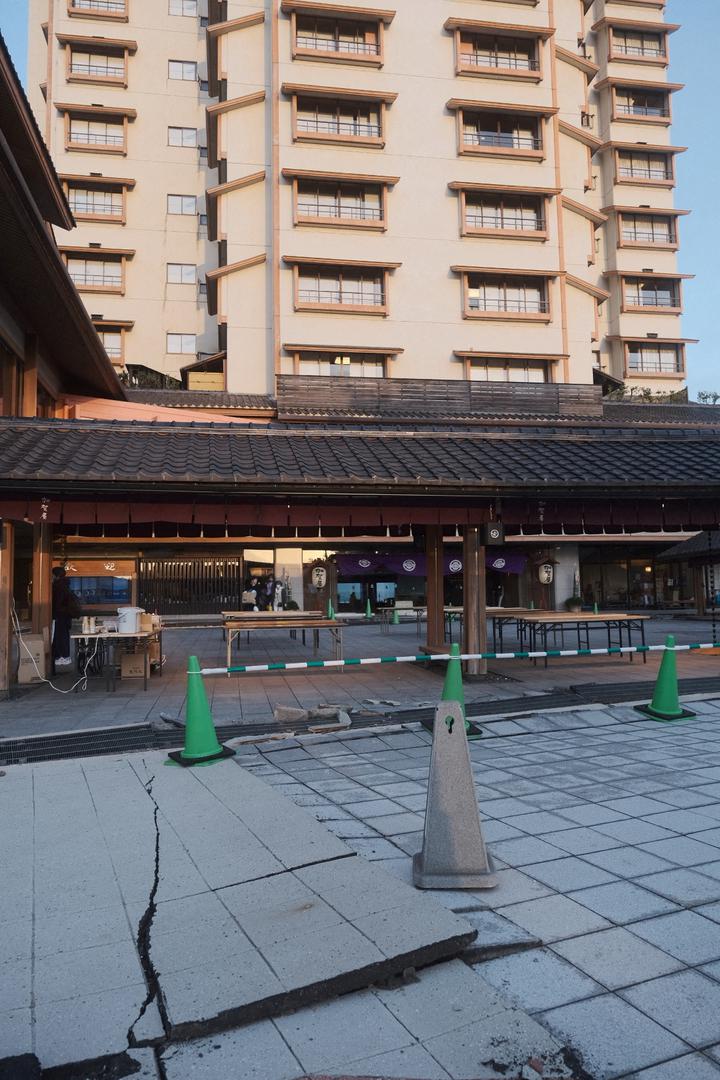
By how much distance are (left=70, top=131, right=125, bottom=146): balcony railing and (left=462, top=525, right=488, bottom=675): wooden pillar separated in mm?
38675

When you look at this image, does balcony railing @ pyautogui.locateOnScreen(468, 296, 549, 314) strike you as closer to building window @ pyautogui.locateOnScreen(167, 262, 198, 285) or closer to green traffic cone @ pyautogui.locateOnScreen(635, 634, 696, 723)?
building window @ pyautogui.locateOnScreen(167, 262, 198, 285)

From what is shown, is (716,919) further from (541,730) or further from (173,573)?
(173,573)

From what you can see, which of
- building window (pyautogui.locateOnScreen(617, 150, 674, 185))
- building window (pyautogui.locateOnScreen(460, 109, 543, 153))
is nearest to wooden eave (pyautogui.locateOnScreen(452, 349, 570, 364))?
building window (pyautogui.locateOnScreen(460, 109, 543, 153))

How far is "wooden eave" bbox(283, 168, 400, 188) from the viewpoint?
105 feet

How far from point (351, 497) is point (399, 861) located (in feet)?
23.9

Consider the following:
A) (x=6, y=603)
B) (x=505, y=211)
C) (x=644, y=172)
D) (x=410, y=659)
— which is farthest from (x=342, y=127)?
(x=410, y=659)

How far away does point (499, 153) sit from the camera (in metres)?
34.3

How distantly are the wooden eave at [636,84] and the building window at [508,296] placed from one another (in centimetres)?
2132

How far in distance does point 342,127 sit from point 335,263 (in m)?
6.94

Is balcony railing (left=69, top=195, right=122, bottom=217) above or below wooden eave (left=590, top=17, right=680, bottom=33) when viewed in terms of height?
below

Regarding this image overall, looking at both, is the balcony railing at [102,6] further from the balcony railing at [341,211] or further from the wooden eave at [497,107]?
the wooden eave at [497,107]

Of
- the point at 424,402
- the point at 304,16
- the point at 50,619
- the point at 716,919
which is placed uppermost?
the point at 304,16

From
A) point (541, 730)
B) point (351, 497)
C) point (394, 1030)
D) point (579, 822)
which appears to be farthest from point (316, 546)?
point (394, 1030)

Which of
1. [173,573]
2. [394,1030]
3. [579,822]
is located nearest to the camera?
[394,1030]
